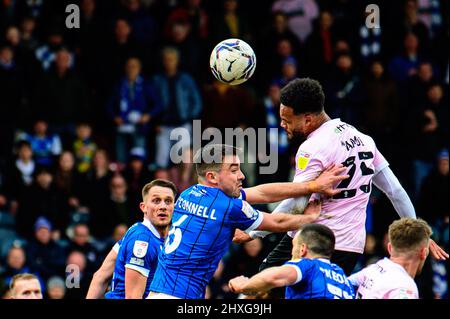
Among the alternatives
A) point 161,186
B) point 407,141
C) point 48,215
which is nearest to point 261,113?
point 407,141

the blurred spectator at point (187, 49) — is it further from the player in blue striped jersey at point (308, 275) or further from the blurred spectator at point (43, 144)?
the player in blue striped jersey at point (308, 275)

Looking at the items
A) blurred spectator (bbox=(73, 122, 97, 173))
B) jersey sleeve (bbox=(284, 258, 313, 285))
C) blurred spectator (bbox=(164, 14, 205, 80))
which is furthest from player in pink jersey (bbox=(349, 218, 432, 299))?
blurred spectator (bbox=(164, 14, 205, 80))

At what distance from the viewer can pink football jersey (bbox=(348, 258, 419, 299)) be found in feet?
34.7

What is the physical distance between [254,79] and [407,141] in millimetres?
3412

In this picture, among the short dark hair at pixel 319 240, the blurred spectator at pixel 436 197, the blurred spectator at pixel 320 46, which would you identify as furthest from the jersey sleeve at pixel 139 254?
the blurred spectator at pixel 320 46

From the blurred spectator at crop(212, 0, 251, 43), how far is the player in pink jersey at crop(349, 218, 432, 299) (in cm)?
1174

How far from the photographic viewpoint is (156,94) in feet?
69.7

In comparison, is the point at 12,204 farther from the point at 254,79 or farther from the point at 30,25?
the point at 254,79

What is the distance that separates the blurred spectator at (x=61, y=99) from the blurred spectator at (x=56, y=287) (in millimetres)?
3203

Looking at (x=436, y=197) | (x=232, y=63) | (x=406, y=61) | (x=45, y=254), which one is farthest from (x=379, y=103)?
(x=232, y=63)

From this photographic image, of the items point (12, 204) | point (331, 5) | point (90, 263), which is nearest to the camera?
point (90, 263)

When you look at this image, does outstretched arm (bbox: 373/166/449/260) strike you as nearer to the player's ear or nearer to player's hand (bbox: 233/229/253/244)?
player's hand (bbox: 233/229/253/244)

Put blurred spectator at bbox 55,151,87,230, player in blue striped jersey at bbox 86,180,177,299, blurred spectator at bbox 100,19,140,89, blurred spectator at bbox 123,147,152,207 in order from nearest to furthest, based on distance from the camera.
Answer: player in blue striped jersey at bbox 86,180,177,299, blurred spectator at bbox 55,151,87,230, blurred spectator at bbox 123,147,152,207, blurred spectator at bbox 100,19,140,89
